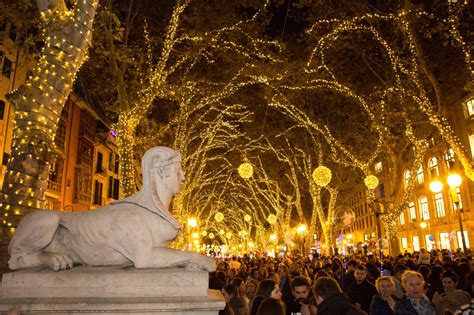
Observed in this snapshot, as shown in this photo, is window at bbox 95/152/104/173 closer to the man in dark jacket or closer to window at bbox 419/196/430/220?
window at bbox 419/196/430/220

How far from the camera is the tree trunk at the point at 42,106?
21.5 ft

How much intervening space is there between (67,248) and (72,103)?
3393 cm

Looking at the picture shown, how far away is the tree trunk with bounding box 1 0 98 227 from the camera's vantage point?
6.55 metres

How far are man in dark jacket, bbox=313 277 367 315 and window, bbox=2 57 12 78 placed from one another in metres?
25.0

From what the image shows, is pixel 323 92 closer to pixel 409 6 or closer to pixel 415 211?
pixel 409 6

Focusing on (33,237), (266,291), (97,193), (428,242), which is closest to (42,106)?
(33,237)

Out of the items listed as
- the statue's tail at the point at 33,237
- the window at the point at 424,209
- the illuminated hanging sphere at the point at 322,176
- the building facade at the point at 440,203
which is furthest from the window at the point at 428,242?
the statue's tail at the point at 33,237

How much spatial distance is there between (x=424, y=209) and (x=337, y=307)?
4727 cm

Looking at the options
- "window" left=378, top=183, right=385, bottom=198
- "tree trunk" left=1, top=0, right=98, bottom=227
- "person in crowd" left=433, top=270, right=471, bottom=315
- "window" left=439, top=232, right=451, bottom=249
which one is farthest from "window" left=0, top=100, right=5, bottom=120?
"window" left=378, top=183, right=385, bottom=198

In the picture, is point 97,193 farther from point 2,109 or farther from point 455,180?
point 455,180

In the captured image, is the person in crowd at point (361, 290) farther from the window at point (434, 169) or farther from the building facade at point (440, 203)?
the window at point (434, 169)

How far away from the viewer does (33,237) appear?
11.4 feet

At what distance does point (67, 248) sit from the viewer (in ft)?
11.9

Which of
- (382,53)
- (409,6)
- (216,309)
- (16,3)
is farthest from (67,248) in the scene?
(382,53)
